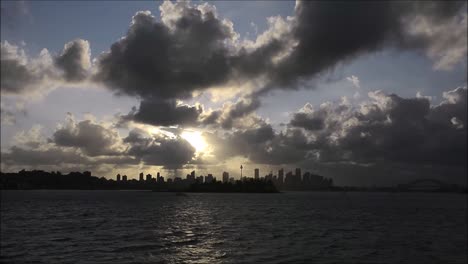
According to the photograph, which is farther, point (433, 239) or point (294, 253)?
point (433, 239)

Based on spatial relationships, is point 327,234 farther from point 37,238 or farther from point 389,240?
point 37,238

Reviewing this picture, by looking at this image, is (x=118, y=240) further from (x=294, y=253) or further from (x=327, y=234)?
(x=327, y=234)

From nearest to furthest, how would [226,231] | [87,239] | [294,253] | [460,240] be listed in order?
[294,253] → [87,239] → [460,240] → [226,231]

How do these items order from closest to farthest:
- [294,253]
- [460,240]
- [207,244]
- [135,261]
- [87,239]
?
[135,261]
[294,253]
[207,244]
[87,239]
[460,240]

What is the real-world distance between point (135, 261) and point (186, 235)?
78.9 ft

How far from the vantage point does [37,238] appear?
58156 millimetres

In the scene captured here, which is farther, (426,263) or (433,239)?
(433,239)

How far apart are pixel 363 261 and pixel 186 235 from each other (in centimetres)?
3008

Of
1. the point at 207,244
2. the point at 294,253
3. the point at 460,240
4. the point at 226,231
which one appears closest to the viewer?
the point at 294,253

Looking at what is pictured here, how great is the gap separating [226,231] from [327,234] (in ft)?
53.3

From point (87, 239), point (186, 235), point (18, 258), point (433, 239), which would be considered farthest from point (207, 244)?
point (433, 239)

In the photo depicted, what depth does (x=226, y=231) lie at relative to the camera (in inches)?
2682

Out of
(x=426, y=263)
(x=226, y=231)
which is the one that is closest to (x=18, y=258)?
(x=226, y=231)

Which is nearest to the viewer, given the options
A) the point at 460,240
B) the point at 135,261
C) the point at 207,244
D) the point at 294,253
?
the point at 135,261
